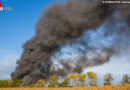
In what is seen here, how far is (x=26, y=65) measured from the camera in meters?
21.9

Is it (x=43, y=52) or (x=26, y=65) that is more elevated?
(x=43, y=52)

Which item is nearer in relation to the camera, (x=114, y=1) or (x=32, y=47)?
(x=114, y=1)

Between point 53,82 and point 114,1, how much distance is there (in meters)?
17.4

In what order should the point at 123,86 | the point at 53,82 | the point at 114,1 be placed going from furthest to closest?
the point at 53,82, the point at 114,1, the point at 123,86

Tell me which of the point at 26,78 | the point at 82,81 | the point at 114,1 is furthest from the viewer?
the point at 82,81

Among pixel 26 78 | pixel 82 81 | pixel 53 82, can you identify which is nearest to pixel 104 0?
pixel 26 78

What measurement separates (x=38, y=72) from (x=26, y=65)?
1859 mm

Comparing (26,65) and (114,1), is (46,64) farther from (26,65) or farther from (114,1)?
(114,1)

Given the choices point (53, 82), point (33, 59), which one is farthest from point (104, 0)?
point (53, 82)

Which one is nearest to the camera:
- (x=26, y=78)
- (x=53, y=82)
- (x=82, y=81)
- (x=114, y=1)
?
(x=114, y=1)

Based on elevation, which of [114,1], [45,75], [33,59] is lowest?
[45,75]

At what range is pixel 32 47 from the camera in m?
22.3

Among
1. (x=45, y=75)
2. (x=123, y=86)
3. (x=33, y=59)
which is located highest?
(x=33, y=59)

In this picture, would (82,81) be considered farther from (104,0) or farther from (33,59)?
(104,0)
